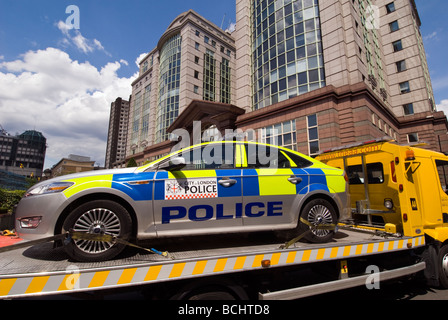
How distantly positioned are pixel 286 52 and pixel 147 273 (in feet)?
72.6

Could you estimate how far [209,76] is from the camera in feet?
129

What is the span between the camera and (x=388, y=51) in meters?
27.5

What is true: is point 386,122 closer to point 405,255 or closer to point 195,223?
point 405,255

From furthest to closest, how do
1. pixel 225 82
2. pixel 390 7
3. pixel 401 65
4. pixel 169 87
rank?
pixel 225 82 → pixel 169 87 → pixel 390 7 → pixel 401 65

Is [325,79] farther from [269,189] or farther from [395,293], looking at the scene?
[269,189]

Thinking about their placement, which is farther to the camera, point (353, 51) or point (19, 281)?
point (353, 51)

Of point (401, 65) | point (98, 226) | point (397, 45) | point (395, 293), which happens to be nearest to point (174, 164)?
point (98, 226)

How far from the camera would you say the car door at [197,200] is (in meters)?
2.87

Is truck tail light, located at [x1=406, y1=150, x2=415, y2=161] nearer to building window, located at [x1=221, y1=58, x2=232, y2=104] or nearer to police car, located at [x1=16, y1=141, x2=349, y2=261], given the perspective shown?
police car, located at [x1=16, y1=141, x2=349, y2=261]

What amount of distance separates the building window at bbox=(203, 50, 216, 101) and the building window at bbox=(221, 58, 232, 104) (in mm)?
2457

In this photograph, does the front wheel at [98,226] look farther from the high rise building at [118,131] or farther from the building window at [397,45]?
the high rise building at [118,131]
